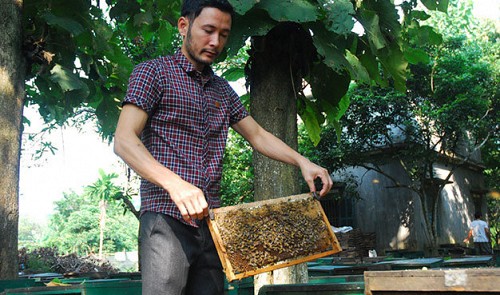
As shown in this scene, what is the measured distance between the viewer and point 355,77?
461 cm

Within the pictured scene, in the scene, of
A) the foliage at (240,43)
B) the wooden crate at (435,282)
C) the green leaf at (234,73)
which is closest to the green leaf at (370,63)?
the foliage at (240,43)

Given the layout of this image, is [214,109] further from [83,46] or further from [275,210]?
[83,46]

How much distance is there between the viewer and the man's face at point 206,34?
2.63m

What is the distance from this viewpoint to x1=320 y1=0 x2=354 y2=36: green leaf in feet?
13.8

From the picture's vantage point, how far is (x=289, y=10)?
4125mm

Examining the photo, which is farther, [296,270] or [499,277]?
[296,270]

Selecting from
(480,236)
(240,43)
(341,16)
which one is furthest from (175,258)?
(480,236)

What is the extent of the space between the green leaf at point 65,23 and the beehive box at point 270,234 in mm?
4076

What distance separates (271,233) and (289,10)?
6.43 feet

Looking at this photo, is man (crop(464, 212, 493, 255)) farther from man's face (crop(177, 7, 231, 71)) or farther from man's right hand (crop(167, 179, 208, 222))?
man's right hand (crop(167, 179, 208, 222))

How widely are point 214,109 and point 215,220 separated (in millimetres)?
577

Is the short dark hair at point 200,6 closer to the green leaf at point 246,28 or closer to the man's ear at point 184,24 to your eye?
the man's ear at point 184,24

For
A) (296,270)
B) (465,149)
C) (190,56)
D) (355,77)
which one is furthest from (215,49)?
(465,149)

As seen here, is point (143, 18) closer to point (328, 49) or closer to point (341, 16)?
point (328, 49)
